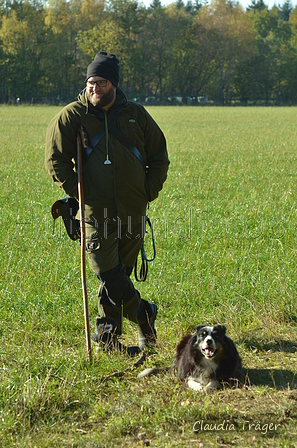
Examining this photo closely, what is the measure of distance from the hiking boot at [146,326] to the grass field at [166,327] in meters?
0.10

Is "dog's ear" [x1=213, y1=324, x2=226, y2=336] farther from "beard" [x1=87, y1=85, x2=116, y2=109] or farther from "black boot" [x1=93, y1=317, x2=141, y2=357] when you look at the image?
"beard" [x1=87, y1=85, x2=116, y2=109]

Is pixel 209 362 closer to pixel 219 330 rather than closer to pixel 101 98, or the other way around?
pixel 219 330

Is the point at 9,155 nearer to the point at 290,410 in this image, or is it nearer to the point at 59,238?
the point at 59,238

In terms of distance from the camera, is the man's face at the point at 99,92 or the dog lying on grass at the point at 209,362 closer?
the dog lying on grass at the point at 209,362

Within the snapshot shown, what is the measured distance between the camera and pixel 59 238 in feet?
30.1

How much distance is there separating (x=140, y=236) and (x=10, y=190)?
885 cm

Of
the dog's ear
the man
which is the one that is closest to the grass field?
the dog's ear

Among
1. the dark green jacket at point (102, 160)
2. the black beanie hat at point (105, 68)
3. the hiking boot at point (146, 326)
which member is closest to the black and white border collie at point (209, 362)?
the hiking boot at point (146, 326)

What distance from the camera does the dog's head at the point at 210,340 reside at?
4238mm

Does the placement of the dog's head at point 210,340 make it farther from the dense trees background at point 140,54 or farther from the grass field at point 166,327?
the dense trees background at point 140,54

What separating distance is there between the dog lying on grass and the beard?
1.89 metres

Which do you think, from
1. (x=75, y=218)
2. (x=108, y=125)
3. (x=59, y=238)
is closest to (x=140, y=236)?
(x=75, y=218)

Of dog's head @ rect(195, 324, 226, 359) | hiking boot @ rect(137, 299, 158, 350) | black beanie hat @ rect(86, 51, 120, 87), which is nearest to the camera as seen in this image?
dog's head @ rect(195, 324, 226, 359)

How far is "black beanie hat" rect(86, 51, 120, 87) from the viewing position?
487 cm
